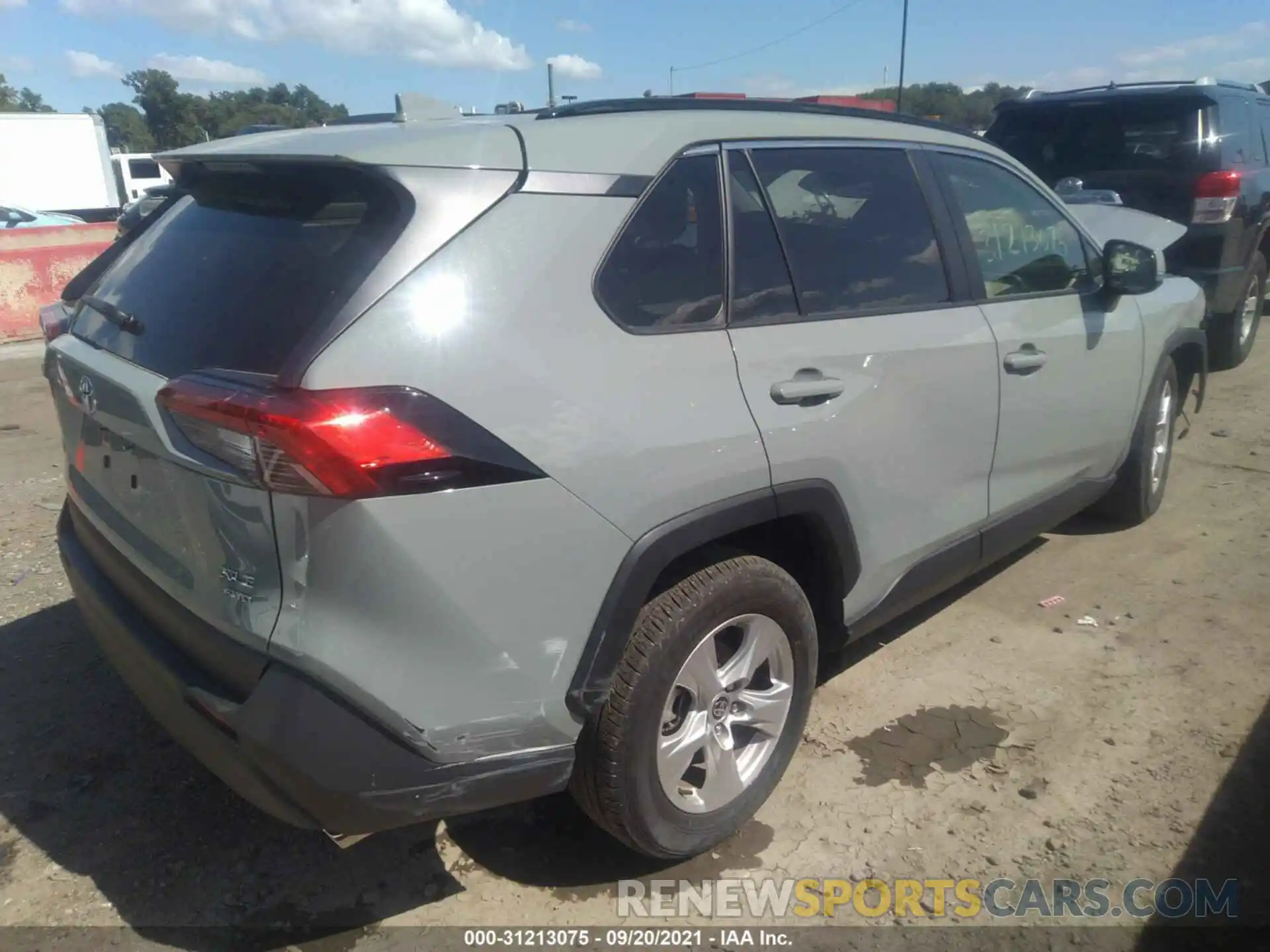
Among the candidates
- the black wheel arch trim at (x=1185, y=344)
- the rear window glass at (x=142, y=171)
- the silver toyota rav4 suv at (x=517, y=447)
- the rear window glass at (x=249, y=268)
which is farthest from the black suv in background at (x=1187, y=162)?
the rear window glass at (x=142, y=171)

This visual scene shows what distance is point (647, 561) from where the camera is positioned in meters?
2.15

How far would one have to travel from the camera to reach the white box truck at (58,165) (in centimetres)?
2716

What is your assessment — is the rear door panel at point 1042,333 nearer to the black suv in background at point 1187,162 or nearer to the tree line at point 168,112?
the black suv in background at point 1187,162

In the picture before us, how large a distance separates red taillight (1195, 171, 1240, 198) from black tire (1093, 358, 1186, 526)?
232 centimetres

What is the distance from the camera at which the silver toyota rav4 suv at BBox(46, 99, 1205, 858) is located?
1.87 metres

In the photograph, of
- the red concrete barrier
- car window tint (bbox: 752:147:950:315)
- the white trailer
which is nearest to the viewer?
car window tint (bbox: 752:147:950:315)

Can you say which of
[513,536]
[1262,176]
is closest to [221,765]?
[513,536]

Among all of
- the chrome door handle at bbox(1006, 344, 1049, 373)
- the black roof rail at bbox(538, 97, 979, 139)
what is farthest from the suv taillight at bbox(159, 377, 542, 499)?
the chrome door handle at bbox(1006, 344, 1049, 373)

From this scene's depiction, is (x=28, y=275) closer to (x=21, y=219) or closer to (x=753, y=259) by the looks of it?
(x=21, y=219)

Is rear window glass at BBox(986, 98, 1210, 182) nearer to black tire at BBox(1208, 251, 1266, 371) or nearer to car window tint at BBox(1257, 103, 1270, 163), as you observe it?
black tire at BBox(1208, 251, 1266, 371)

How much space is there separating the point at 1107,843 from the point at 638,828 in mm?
1316

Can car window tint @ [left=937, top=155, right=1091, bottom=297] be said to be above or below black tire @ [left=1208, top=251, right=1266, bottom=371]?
above

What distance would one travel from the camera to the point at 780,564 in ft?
9.11

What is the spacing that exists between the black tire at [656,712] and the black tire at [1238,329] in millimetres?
6109
